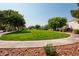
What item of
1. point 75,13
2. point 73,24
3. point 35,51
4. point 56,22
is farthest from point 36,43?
point 75,13

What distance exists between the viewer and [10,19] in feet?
16.8

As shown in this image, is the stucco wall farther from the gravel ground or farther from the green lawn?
the gravel ground

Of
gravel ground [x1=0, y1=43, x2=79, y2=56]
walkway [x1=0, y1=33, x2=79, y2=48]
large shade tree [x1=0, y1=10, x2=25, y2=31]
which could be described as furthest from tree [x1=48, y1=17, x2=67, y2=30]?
large shade tree [x1=0, y1=10, x2=25, y2=31]

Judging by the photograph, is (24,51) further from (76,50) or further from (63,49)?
(76,50)

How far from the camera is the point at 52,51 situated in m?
4.28

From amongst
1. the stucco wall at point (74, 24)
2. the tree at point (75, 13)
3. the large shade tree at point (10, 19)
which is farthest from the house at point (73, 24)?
the large shade tree at point (10, 19)

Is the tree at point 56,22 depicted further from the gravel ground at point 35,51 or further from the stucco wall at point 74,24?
the gravel ground at point 35,51

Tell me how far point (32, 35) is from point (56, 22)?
0.84 metres

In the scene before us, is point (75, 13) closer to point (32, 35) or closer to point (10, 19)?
point (32, 35)

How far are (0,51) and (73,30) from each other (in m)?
2.20

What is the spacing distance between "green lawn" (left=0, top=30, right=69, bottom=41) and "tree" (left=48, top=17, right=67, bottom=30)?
0.20m

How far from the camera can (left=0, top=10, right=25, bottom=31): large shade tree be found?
16.6ft

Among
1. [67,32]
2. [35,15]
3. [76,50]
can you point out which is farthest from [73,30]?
[35,15]

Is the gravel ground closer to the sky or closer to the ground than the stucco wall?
closer to the ground
